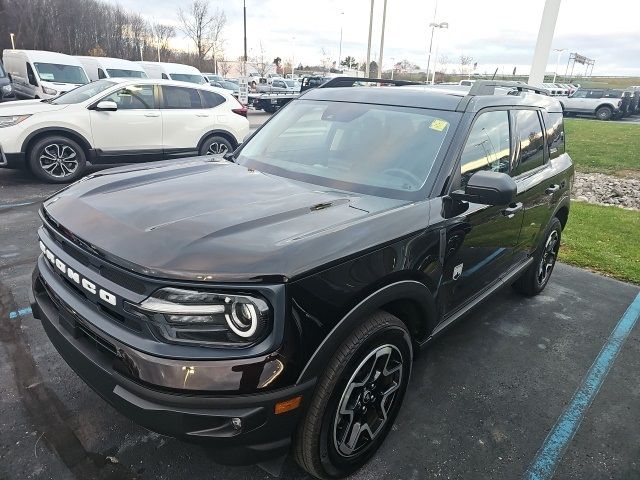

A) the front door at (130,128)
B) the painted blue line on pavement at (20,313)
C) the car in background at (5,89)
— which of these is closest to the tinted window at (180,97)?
the front door at (130,128)

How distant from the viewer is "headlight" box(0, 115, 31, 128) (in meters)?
7.00

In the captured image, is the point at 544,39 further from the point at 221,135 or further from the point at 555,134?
the point at 555,134

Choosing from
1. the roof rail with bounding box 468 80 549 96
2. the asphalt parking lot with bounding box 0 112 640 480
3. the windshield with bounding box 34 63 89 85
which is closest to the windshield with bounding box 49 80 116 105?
the asphalt parking lot with bounding box 0 112 640 480

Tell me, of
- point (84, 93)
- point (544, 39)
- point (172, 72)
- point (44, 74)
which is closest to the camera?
point (84, 93)

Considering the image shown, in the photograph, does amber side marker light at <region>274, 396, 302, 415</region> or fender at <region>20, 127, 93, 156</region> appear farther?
fender at <region>20, 127, 93, 156</region>

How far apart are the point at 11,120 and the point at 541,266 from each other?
25.3 ft

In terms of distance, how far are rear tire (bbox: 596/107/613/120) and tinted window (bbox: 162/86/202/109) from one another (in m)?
28.5

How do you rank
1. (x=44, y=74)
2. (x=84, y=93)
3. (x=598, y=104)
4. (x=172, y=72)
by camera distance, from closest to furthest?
(x=84, y=93), (x=44, y=74), (x=172, y=72), (x=598, y=104)

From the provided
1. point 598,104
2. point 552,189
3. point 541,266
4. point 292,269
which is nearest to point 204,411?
point 292,269

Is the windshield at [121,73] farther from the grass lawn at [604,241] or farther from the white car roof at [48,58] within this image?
the grass lawn at [604,241]

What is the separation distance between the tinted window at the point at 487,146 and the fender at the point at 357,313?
789 mm

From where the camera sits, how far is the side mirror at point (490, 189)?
2.35 metres

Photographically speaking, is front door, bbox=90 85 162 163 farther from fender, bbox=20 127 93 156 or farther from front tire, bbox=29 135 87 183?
front tire, bbox=29 135 87 183

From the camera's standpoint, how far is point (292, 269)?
1.71m
